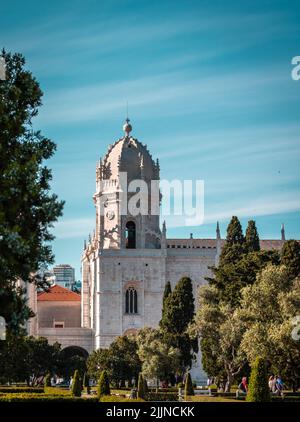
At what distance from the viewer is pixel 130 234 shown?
358 feet

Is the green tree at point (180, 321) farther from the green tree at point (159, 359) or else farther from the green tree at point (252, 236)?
the green tree at point (252, 236)

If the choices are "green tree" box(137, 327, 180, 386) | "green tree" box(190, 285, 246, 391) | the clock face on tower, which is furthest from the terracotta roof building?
"green tree" box(190, 285, 246, 391)

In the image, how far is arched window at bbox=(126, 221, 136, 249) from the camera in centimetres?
10869

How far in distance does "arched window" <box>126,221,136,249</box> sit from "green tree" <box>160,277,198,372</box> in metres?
27.6

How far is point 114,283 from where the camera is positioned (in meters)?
105

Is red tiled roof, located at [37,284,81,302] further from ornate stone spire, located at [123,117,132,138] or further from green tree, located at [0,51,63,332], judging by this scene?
green tree, located at [0,51,63,332]

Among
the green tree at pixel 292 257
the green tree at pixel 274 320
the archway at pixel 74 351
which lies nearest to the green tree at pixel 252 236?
the green tree at pixel 292 257

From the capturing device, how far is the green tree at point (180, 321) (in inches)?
3078

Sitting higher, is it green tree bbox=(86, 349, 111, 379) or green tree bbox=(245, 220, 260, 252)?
green tree bbox=(245, 220, 260, 252)

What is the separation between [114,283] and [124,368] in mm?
21996

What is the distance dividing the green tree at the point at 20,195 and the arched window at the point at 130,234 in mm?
75331

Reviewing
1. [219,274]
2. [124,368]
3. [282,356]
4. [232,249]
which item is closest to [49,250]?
[282,356]

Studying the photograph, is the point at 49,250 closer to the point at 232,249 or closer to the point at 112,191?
the point at 232,249
